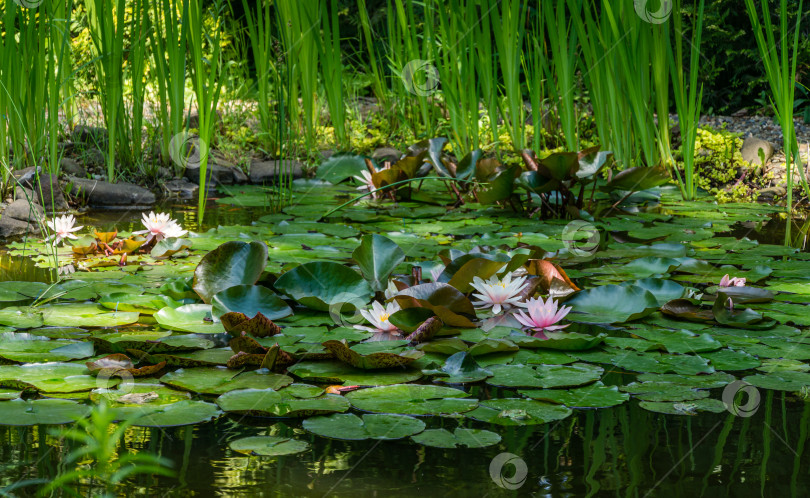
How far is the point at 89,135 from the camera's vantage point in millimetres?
3959

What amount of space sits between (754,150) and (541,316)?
10.2ft

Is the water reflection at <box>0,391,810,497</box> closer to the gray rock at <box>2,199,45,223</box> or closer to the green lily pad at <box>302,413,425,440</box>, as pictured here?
the green lily pad at <box>302,413,425,440</box>

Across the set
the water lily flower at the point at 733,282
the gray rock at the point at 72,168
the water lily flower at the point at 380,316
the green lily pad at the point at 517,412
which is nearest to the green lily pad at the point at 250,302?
the water lily flower at the point at 380,316

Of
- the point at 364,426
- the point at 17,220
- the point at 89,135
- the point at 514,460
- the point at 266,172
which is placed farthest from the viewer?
the point at 266,172

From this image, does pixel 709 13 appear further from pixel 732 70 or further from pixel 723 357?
pixel 723 357

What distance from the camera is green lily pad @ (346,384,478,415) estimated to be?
121 cm

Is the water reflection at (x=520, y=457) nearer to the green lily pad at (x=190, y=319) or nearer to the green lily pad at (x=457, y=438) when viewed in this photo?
the green lily pad at (x=457, y=438)

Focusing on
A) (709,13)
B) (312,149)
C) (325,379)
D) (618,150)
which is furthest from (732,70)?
(325,379)

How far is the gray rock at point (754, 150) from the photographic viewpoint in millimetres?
4043

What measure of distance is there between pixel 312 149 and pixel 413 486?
3789mm

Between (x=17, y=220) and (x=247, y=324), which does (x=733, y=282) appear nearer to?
(x=247, y=324)

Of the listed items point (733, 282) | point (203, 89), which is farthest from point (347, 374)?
point (203, 89)

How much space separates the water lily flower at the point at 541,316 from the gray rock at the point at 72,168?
2856 millimetres

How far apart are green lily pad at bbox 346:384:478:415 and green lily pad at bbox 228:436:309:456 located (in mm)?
169
